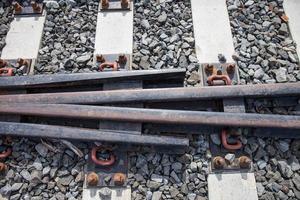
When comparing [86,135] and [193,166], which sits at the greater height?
[86,135]

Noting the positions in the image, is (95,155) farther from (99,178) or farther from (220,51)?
(220,51)

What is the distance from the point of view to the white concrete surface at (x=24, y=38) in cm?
422

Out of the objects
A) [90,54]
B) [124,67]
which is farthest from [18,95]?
[124,67]

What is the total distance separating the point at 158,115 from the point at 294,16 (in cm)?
237

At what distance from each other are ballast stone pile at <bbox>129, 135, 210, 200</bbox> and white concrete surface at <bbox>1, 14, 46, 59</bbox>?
201 centimetres

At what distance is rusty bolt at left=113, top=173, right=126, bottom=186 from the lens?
3.32 metres

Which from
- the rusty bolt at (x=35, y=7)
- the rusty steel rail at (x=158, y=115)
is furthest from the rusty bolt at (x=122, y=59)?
the rusty bolt at (x=35, y=7)

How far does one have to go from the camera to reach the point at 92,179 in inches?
131

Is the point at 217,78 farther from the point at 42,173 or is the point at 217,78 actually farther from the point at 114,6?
the point at 42,173

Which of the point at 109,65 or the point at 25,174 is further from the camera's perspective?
the point at 109,65

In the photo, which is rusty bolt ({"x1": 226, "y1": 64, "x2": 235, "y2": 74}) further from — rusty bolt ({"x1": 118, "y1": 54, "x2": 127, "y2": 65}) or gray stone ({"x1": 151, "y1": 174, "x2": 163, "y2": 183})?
gray stone ({"x1": 151, "y1": 174, "x2": 163, "y2": 183})

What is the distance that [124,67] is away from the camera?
13.0 ft

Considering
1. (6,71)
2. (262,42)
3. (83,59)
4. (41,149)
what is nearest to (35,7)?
(6,71)

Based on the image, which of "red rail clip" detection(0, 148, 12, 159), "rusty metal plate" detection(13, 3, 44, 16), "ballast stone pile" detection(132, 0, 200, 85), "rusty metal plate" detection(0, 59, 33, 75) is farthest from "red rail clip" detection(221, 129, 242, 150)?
"rusty metal plate" detection(13, 3, 44, 16)
